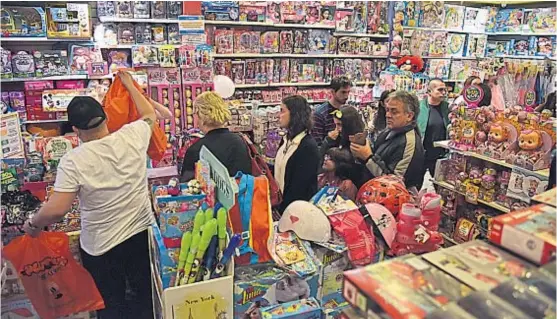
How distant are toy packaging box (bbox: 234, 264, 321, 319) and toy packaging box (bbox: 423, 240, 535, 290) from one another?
103 centimetres

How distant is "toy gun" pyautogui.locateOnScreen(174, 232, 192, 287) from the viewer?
71.2 inches

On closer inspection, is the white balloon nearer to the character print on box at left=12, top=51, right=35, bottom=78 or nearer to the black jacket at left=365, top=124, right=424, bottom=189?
the character print on box at left=12, top=51, right=35, bottom=78

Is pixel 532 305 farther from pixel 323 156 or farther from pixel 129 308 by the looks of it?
pixel 323 156

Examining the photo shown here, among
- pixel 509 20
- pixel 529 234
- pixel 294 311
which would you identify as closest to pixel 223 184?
pixel 294 311

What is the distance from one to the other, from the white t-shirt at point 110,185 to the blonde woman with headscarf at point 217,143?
388mm

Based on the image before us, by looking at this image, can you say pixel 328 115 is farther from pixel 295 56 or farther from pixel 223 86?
pixel 295 56

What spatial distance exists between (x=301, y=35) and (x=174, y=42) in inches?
71.0

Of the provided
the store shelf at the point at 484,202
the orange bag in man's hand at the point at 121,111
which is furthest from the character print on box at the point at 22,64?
the store shelf at the point at 484,202

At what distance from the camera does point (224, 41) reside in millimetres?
5766

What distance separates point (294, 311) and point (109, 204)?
108 centimetres

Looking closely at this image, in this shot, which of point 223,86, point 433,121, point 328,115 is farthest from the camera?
point 223,86

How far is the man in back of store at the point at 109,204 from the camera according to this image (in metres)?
2.13

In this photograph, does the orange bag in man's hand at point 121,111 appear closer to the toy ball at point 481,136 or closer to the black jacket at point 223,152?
the black jacket at point 223,152

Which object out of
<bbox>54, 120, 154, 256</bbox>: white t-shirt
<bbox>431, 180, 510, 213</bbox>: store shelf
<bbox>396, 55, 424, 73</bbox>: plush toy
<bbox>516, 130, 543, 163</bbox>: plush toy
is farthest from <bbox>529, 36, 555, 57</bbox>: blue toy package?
<bbox>54, 120, 154, 256</bbox>: white t-shirt
